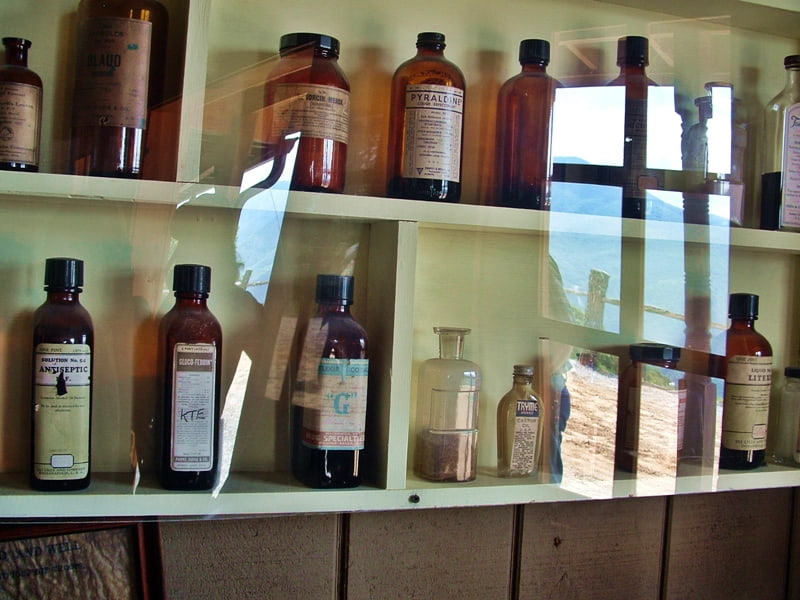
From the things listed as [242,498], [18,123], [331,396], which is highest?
[18,123]

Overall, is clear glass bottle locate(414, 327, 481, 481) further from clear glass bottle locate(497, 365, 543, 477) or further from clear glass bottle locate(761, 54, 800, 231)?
clear glass bottle locate(761, 54, 800, 231)

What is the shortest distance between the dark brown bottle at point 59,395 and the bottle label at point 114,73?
14 cm

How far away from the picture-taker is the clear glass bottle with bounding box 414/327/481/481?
0.87 metres

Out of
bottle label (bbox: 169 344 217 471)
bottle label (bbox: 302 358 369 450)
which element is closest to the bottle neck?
bottle label (bbox: 169 344 217 471)

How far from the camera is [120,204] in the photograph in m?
0.78

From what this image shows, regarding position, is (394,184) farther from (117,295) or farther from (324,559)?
(324,559)

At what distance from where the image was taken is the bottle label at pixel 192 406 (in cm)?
77

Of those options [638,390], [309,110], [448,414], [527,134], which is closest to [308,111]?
[309,110]

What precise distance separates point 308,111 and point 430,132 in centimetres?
13

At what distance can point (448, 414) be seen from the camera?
0.88 metres

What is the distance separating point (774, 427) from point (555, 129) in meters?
0.47

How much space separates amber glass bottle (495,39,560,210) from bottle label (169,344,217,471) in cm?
38

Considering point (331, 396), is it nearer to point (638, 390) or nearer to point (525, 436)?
point (525, 436)

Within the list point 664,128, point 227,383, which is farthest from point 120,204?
point 664,128
